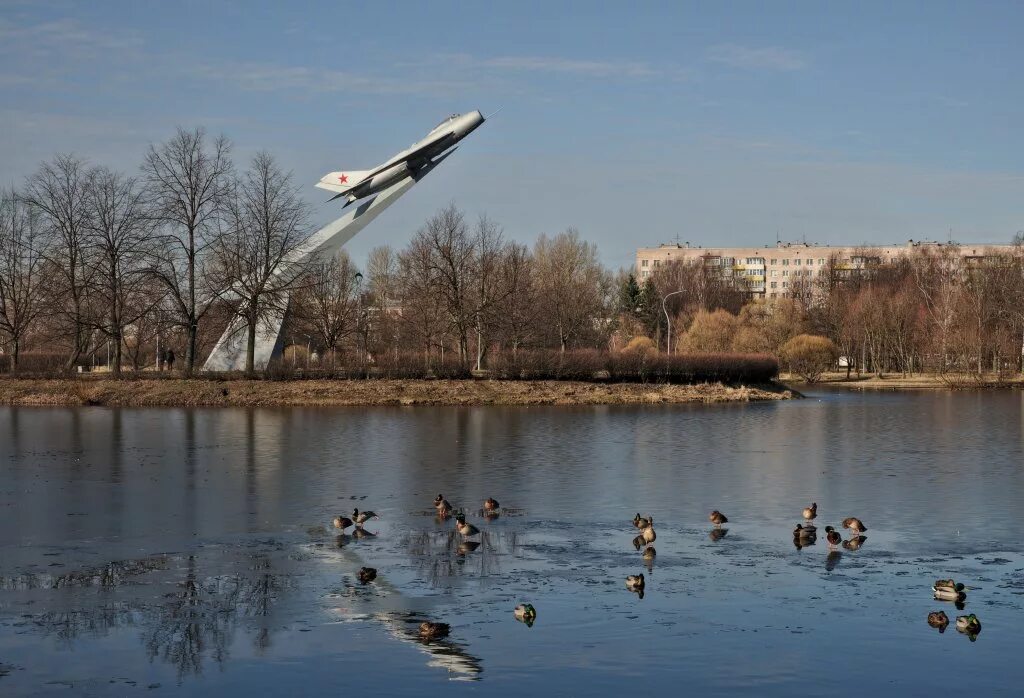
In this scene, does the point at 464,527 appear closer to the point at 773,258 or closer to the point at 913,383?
the point at 913,383

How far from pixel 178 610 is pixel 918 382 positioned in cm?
7153

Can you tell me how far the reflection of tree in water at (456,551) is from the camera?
14273mm

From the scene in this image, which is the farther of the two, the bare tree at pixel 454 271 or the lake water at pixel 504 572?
the bare tree at pixel 454 271

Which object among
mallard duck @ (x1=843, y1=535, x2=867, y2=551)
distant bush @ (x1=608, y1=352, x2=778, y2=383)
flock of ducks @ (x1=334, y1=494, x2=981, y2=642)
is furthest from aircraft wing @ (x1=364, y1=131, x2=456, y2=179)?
mallard duck @ (x1=843, y1=535, x2=867, y2=551)

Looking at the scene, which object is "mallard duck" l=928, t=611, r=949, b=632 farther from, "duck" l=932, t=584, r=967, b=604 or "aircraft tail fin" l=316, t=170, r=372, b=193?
"aircraft tail fin" l=316, t=170, r=372, b=193

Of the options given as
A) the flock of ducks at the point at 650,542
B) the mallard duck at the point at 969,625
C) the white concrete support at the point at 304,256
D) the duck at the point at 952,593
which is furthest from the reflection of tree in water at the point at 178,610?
the white concrete support at the point at 304,256

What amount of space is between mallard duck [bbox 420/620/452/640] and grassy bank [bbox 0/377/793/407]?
38116mm

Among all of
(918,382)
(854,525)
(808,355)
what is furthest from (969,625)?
(808,355)

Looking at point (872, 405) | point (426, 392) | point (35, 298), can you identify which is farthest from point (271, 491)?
point (35, 298)

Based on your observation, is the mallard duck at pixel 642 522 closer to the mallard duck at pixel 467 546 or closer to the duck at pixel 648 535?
the duck at pixel 648 535

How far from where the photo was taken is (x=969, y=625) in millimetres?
11273

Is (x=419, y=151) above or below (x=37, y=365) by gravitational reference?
above

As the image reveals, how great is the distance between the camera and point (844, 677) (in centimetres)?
999

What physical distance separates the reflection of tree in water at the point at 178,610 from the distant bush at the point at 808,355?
72927mm
